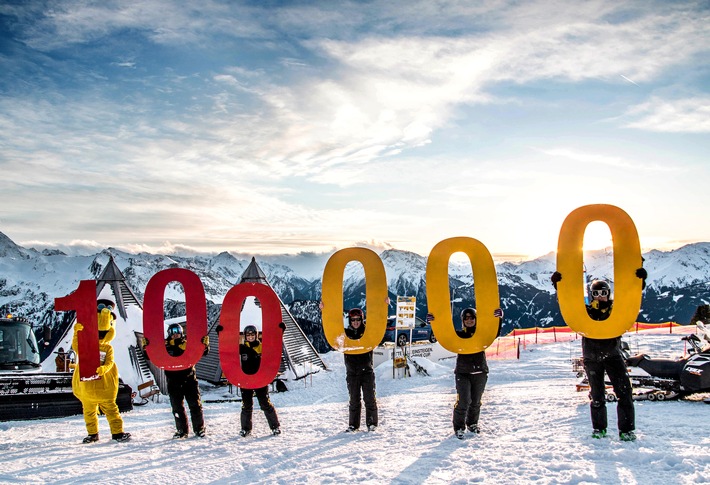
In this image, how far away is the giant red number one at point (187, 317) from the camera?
8.51 m

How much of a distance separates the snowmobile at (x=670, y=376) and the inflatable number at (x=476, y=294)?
3.55m

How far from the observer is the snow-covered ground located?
5.75 m

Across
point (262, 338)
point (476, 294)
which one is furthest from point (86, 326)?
point (476, 294)

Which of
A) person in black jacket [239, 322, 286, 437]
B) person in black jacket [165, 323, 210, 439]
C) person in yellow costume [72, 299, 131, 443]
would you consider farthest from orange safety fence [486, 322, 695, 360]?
person in yellow costume [72, 299, 131, 443]

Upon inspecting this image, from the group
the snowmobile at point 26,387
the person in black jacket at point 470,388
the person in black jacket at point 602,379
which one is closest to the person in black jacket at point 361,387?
the person in black jacket at point 470,388

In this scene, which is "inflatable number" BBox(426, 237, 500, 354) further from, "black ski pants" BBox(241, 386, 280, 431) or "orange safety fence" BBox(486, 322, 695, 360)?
"orange safety fence" BBox(486, 322, 695, 360)

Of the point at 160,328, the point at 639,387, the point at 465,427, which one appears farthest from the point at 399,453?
the point at 639,387

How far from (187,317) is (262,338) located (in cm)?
133

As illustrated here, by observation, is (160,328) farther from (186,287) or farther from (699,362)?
(699,362)

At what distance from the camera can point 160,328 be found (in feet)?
29.1

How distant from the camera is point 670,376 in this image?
9797 millimetres

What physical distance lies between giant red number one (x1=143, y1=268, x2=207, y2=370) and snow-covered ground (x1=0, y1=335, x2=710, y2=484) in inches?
50.9

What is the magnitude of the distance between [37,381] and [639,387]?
12401mm

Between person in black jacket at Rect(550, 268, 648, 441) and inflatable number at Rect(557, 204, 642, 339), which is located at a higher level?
inflatable number at Rect(557, 204, 642, 339)
